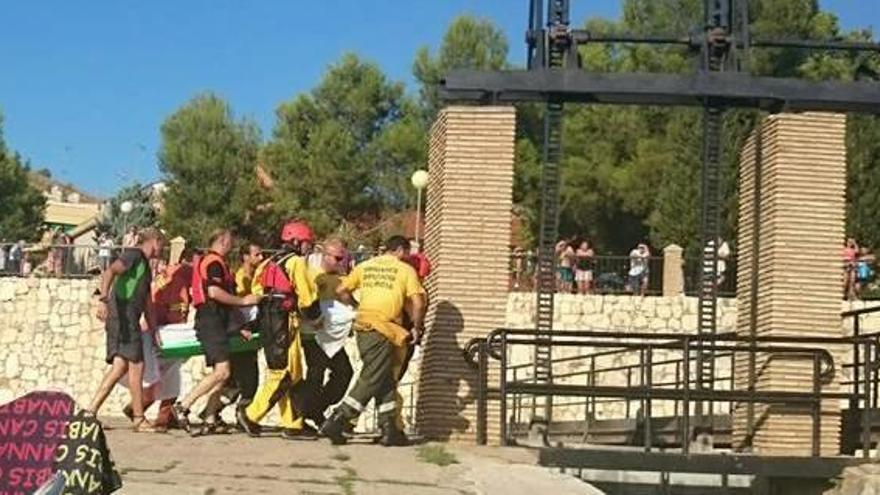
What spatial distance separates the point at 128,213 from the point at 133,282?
145ft

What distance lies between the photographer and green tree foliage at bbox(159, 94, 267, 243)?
174 ft

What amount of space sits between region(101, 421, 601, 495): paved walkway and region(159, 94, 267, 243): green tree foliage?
131ft

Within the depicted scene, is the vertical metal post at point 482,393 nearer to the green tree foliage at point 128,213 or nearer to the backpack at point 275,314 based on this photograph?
the backpack at point 275,314

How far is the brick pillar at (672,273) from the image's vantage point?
29.2 m

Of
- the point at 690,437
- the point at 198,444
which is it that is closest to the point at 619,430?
the point at 690,437

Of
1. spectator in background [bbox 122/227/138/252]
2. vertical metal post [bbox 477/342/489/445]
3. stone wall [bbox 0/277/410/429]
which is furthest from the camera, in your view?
stone wall [bbox 0/277/410/429]

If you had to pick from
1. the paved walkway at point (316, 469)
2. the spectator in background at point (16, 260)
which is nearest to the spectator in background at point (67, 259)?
the spectator in background at point (16, 260)

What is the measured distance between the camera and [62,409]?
4.99 meters

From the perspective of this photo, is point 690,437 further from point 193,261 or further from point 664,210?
point 664,210

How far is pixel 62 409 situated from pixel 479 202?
7599mm

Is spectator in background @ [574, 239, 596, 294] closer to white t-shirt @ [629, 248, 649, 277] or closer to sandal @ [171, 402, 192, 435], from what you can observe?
white t-shirt @ [629, 248, 649, 277]

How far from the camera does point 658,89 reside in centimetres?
1239

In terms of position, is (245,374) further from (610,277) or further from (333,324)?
(610,277)

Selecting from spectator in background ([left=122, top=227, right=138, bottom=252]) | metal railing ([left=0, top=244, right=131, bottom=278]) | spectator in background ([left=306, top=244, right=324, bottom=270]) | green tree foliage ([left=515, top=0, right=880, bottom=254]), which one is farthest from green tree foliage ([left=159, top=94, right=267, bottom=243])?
spectator in background ([left=306, top=244, right=324, bottom=270])
